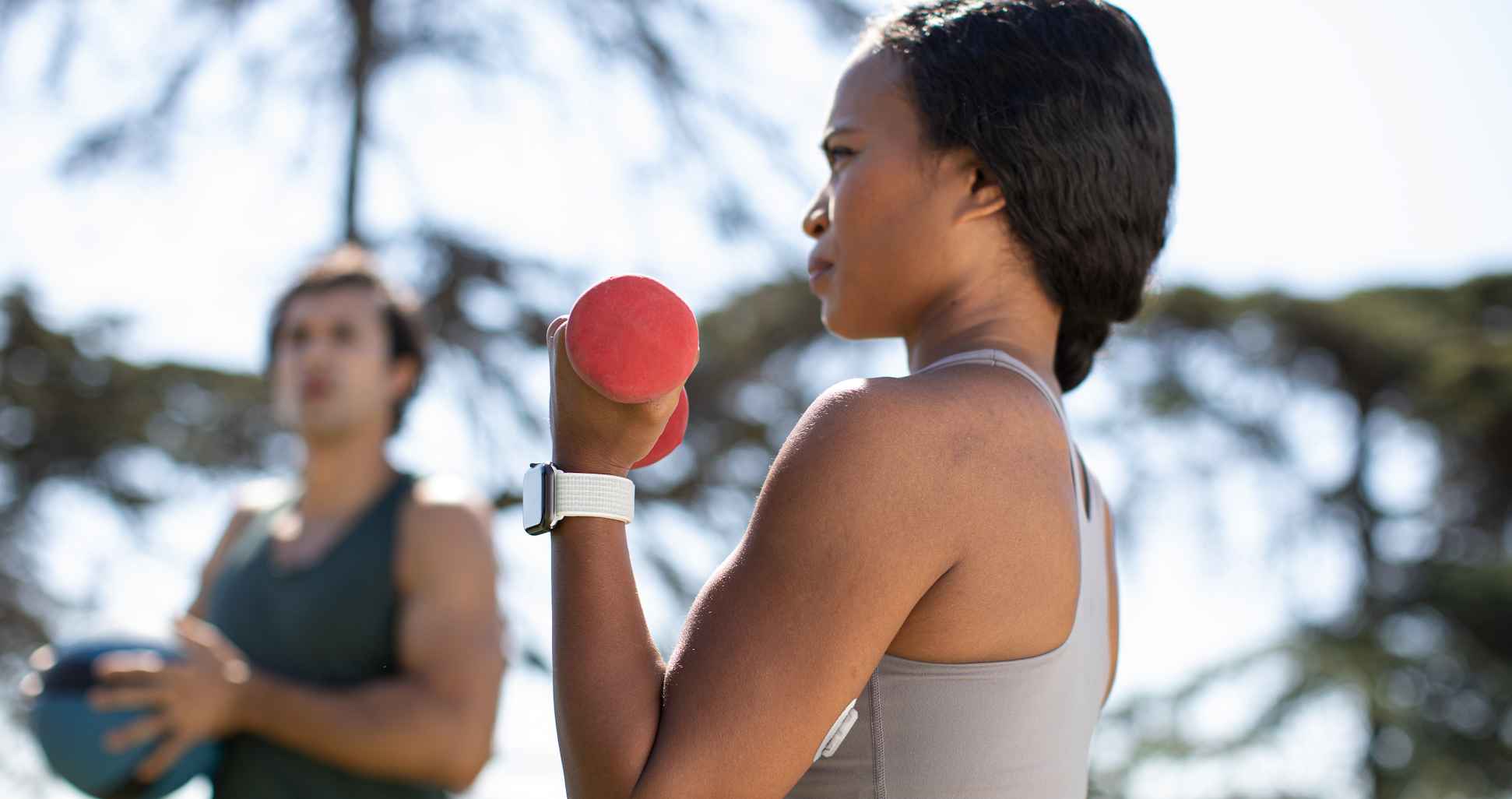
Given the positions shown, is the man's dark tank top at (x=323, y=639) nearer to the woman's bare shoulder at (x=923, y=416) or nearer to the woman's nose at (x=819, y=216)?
the woman's nose at (x=819, y=216)

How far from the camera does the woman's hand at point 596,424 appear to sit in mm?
1049

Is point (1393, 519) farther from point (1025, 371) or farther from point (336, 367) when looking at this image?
point (1025, 371)

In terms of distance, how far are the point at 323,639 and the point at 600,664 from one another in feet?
5.81

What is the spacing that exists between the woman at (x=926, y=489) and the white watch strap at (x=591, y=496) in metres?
0.02

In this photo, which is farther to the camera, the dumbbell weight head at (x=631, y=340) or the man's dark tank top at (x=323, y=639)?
the man's dark tank top at (x=323, y=639)

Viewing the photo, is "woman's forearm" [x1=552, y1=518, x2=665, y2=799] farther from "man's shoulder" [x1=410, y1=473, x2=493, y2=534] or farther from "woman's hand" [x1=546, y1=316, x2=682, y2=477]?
"man's shoulder" [x1=410, y1=473, x2=493, y2=534]

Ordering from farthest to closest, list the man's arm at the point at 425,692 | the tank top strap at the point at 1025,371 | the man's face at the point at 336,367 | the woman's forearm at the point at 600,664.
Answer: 1. the man's face at the point at 336,367
2. the man's arm at the point at 425,692
3. the tank top strap at the point at 1025,371
4. the woman's forearm at the point at 600,664

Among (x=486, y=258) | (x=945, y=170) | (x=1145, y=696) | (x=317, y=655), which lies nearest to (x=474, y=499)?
(x=317, y=655)

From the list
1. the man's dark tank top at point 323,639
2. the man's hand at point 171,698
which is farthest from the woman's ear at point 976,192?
the man's hand at point 171,698

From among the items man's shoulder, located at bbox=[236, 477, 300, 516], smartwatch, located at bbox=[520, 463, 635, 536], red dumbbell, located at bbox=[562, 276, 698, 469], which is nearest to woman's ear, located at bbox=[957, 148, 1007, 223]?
red dumbbell, located at bbox=[562, 276, 698, 469]

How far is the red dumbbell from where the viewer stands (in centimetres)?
100

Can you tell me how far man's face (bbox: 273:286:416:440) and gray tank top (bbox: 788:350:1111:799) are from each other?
2128mm

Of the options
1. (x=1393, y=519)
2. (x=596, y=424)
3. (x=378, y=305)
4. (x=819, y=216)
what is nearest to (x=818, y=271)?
(x=819, y=216)

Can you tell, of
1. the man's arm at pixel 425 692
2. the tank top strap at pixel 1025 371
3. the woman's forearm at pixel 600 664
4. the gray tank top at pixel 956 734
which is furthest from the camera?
the man's arm at pixel 425 692
